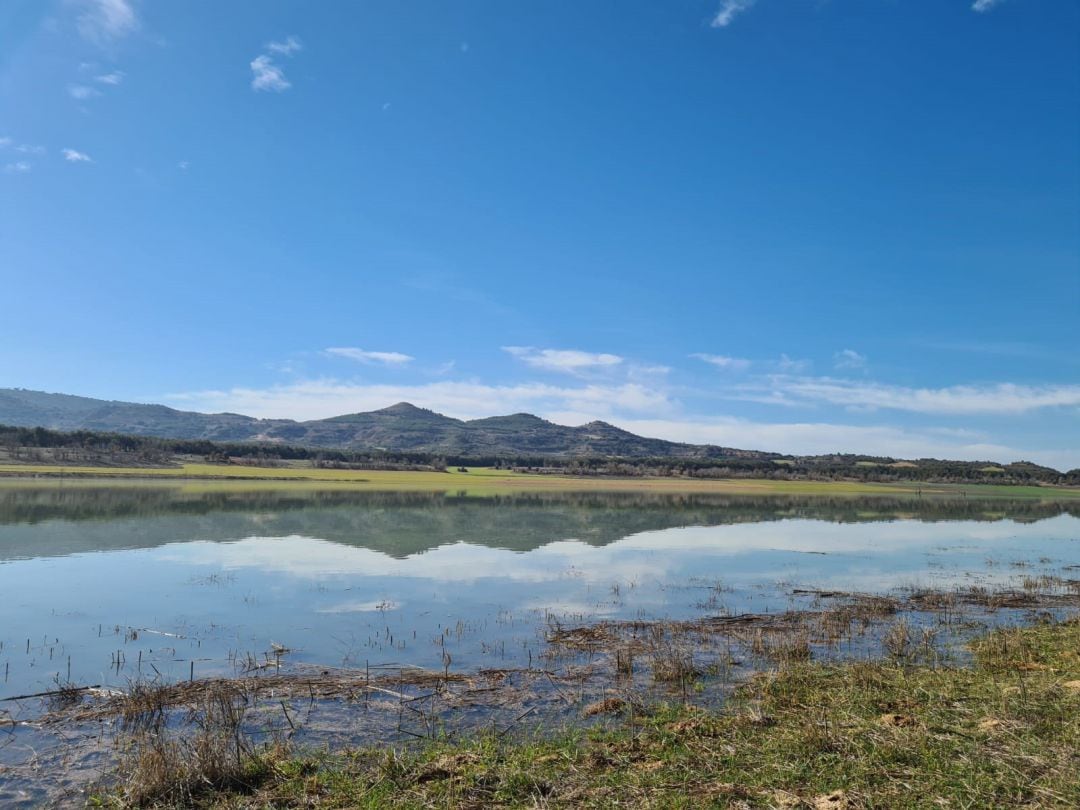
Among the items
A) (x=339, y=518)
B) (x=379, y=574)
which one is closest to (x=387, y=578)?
(x=379, y=574)

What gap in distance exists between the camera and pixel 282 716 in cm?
969

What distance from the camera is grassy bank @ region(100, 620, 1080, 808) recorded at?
6523 millimetres

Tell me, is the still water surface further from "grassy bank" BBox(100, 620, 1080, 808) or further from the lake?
"grassy bank" BBox(100, 620, 1080, 808)

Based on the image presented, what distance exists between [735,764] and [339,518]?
128ft

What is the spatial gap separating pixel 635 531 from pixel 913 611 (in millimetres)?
23033

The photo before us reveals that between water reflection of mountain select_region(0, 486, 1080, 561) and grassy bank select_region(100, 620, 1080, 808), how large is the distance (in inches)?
819

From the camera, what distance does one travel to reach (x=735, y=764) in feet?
24.4

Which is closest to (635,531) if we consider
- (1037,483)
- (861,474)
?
(861,474)

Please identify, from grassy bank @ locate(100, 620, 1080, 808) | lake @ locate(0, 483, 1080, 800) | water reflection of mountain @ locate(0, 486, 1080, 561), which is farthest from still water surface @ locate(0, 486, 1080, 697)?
grassy bank @ locate(100, 620, 1080, 808)

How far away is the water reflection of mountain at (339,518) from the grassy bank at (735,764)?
819 inches

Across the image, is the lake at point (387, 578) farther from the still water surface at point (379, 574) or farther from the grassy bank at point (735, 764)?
the grassy bank at point (735, 764)

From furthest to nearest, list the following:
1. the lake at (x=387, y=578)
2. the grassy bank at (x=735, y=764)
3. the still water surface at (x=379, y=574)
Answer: the still water surface at (x=379, y=574) → the lake at (x=387, y=578) → the grassy bank at (x=735, y=764)

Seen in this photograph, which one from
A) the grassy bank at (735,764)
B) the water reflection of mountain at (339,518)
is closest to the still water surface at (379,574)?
the water reflection of mountain at (339,518)

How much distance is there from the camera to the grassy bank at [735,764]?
6523 mm
